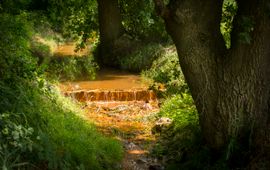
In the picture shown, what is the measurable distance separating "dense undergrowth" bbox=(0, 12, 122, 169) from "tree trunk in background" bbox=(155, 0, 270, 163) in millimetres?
1846

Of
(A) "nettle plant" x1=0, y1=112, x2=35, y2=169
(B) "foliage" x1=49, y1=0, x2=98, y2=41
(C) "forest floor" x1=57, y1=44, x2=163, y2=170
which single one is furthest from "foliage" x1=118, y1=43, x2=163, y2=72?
(A) "nettle plant" x1=0, y1=112, x2=35, y2=169

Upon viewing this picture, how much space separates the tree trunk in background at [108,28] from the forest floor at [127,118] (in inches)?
121

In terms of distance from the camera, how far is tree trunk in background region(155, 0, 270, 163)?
6.55 m

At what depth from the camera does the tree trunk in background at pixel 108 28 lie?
1988 centimetres

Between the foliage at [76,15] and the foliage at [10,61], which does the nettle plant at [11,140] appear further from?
the foliage at [76,15]

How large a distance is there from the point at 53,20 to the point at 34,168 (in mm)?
12101

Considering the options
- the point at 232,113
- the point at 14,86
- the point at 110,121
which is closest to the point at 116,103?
the point at 110,121

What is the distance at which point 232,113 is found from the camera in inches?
267

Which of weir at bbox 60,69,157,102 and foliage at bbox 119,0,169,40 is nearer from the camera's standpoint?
weir at bbox 60,69,157,102

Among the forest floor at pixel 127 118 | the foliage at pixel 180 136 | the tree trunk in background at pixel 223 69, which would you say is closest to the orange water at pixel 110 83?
the forest floor at pixel 127 118

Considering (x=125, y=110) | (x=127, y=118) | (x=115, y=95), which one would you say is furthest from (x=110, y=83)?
(x=127, y=118)

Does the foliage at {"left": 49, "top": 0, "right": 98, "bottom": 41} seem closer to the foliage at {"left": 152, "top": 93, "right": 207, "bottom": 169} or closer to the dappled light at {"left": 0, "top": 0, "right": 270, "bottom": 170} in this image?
the foliage at {"left": 152, "top": 93, "right": 207, "bottom": 169}

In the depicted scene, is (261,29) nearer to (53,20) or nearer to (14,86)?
(14,86)

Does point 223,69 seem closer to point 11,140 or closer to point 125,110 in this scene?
point 11,140
